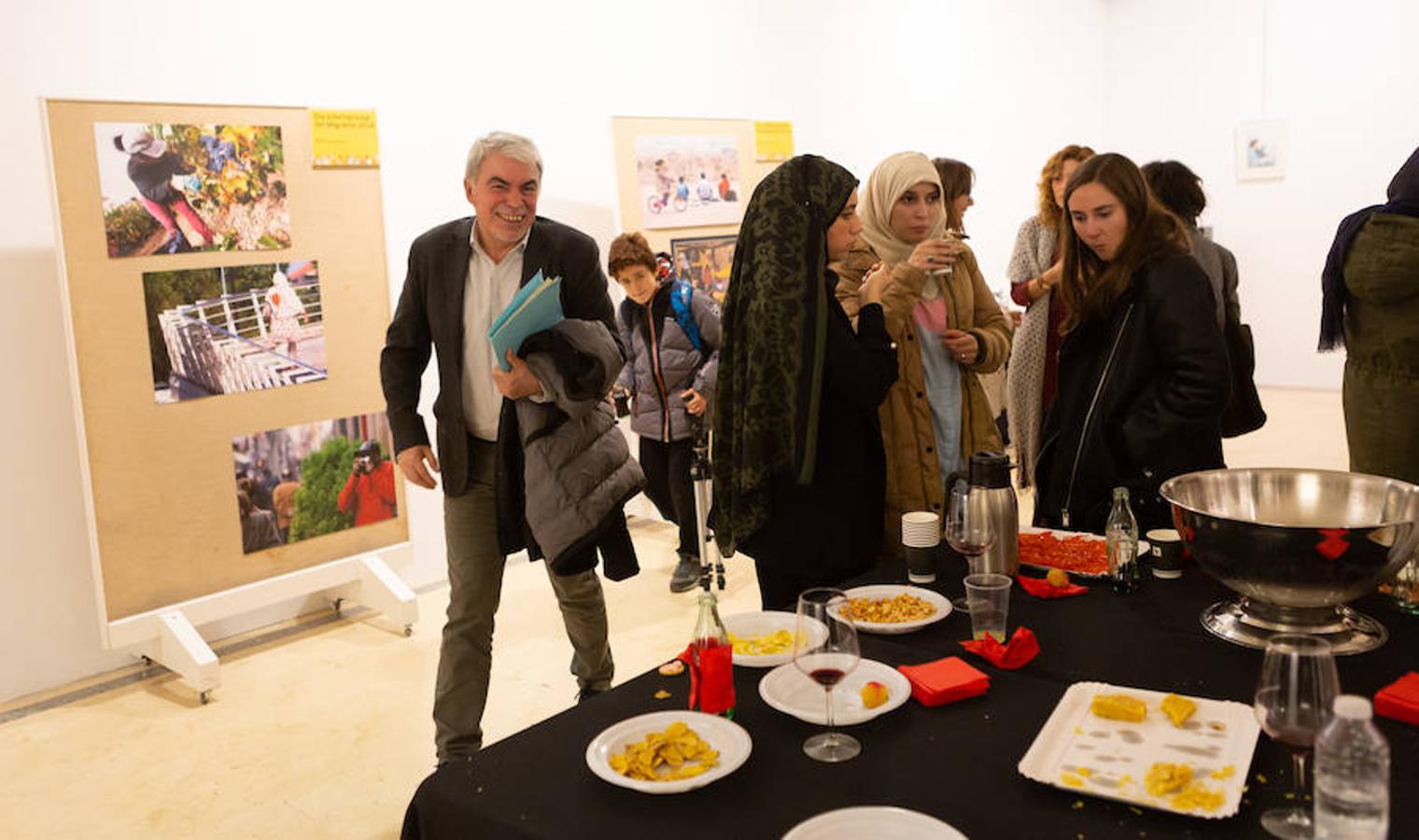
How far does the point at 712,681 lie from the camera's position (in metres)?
1.45

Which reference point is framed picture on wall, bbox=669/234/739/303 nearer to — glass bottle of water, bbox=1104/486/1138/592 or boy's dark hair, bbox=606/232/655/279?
boy's dark hair, bbox=606/232/655/279

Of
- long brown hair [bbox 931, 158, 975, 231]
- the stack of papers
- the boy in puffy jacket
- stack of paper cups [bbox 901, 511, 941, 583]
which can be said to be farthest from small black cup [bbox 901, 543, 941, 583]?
the boy in puffy jacket

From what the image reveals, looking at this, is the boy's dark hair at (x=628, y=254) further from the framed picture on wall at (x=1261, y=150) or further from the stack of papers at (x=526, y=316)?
the framed picture on wall at (x=1261, y=150)

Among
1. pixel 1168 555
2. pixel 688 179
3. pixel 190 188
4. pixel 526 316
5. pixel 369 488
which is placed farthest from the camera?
pixel 688 179

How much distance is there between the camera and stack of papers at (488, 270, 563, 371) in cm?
245

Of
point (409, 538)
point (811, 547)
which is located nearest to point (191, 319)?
point (409, 538)

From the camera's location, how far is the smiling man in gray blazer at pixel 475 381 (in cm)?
266

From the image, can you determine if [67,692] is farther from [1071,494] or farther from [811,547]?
[1071,494]

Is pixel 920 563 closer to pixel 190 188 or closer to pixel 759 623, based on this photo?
pixel 759 623

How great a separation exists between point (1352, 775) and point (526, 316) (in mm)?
1904

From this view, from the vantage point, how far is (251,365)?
3.91m

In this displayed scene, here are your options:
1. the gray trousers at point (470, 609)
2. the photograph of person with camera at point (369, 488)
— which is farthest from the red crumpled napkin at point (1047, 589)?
the photograph of person with camera at point (369, 488)

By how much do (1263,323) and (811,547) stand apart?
314 inches

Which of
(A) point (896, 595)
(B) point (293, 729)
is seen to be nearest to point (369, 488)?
(B) point (293, 729)
